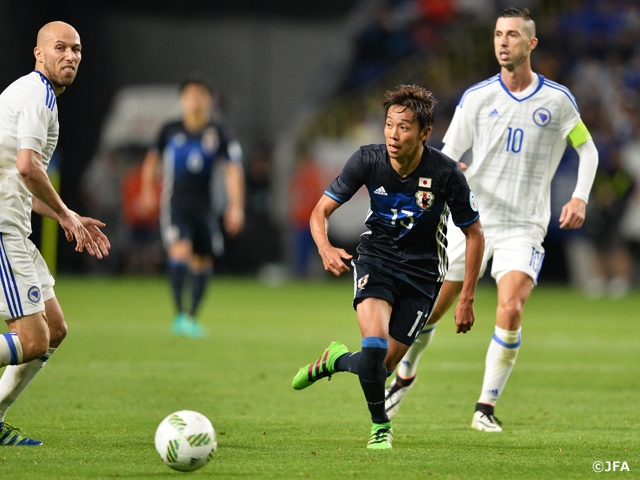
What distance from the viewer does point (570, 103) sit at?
24.6 feet

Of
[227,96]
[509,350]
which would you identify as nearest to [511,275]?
[509,350]

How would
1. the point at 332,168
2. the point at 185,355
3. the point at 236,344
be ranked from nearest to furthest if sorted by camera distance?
the point at 185,355 → the point at 236,344 → the point at 332,168

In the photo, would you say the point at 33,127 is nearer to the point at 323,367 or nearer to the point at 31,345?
the point at 31,345

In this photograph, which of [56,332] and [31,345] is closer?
[31,345]

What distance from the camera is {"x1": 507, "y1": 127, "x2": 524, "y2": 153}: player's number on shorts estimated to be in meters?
7.50

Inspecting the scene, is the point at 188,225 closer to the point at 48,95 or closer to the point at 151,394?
the point at 151,394

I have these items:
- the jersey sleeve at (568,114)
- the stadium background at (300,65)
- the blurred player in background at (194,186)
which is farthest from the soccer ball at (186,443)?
the stadium background at (300,65)

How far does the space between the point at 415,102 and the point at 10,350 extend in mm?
2580

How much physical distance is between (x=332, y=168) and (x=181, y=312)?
1072cm

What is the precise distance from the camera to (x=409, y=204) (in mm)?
6297

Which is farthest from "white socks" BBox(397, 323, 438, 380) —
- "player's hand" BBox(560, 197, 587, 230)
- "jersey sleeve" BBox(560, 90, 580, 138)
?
"jersey sleeve" BBox(560, 90, 580, 138)

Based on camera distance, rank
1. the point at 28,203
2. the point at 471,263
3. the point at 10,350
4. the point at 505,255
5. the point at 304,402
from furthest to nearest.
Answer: the point at 304,402 < the point at 505,255 < the point at 471,263 < the point at 28,203 < the point at 10,350

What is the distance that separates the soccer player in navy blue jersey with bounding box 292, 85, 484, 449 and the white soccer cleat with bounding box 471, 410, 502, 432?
0.88 meters

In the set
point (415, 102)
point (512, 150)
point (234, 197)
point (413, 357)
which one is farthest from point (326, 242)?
point (234, 197)
